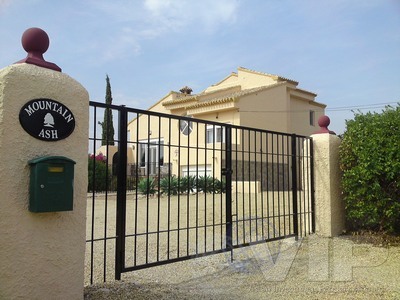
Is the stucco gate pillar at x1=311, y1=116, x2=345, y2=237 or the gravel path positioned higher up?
the stucco gate pillar at x1=311, y1=116, x2=345, y2=237

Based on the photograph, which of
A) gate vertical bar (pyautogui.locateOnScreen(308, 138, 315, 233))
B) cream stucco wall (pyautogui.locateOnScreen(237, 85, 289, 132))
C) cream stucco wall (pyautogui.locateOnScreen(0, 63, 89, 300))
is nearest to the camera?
cream stucco wall (pyautogui.locateOnScreen(0, 63, 89, 300))

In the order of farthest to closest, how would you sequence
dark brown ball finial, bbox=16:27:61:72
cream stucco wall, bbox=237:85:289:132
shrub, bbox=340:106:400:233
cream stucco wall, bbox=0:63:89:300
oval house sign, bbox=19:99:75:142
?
cream stucco wall, bbox=237:85:289:132 < shrub, bbox=340:106:400:233 < dark brown ball finial, bbox=16:27:61:72 < oval house sign, bbox=19:99:75:142 < cream stucco wall, bbox=0:63:89:300

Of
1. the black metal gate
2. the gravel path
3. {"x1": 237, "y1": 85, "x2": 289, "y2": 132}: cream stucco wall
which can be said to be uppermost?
{"x1": 237, "y1": 85, "x2": 289, "y2": 132}: cream stucco wall

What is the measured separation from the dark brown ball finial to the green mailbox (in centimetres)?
96

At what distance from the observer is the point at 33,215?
3.37 metres

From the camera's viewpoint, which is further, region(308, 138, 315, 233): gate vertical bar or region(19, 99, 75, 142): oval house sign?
region(308, 138, 315, 233): gate vertical bar

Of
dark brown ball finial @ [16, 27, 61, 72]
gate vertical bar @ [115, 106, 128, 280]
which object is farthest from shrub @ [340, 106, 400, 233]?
dark brown ball finial @ [16, 27, 61, 72]

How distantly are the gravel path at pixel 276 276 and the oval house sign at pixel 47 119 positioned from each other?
1.78m

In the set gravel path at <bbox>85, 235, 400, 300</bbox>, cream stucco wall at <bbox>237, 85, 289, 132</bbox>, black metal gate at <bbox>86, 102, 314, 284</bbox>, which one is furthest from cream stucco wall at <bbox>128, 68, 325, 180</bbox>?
gravel path at <bbox>85, 235, 400, 300</bbox>

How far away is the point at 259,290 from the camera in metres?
4.77

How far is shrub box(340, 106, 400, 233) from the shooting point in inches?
279

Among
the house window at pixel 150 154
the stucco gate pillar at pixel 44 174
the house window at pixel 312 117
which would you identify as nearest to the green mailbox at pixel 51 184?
the stucco gate pillar at pixel 44 174

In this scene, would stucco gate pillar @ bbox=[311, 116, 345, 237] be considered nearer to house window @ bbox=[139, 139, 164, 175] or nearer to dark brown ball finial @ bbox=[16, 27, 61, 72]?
house window @ bbox=[139, 139, 164, 175]

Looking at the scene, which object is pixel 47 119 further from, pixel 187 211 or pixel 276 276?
pixel 276 276
